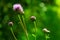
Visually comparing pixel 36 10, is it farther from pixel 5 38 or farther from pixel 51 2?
pixel 5 38

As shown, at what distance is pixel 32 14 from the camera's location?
7.76 feet

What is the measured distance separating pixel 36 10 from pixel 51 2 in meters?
0.15

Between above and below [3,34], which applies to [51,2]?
above

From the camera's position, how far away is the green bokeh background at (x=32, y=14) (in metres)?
2.12

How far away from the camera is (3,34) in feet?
8.30

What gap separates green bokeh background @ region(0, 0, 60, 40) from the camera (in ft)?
6.97

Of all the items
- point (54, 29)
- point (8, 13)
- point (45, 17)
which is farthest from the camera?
point (8, 13)

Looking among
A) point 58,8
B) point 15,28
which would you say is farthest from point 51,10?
point 15,28

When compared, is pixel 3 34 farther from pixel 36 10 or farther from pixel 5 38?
pixel 36 10

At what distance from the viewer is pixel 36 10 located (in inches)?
95.3

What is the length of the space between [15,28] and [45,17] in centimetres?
35

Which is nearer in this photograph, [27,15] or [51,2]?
[27,15]

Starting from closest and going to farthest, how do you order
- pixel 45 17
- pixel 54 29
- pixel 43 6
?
pixel 54 29
pixel 45 17
pixel 43 6

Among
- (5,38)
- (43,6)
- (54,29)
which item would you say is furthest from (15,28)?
(54,29)
